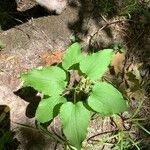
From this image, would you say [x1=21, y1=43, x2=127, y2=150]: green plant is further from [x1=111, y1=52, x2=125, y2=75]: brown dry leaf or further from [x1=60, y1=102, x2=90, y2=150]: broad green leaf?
[x1=111, y1=52, x2=125, y2=75]: brown dry leaf

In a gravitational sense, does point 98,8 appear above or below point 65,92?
above

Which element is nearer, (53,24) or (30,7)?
(53,24)

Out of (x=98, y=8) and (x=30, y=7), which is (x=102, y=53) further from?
(x=30, y=7)

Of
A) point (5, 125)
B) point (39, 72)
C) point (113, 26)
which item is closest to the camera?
point (39, 72)

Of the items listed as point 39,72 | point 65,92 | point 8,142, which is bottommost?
point 8,142

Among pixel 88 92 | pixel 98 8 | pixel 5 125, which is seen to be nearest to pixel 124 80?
pixel 88 92

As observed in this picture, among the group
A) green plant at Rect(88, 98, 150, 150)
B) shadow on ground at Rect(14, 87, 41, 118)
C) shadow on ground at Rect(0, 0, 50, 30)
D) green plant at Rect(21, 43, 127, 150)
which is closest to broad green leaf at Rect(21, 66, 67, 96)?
green plant at Rect(21, 43, 127, 150)

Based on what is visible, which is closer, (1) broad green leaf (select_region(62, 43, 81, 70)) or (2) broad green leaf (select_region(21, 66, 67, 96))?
(2) broad green leaf (select_region(21, 66, 67, 96))

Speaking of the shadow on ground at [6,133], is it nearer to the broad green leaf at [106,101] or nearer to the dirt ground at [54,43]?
the dirt ground at [54,43]

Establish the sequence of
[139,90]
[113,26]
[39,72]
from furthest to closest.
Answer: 1. [113,26]
2. [139,90]
3. [39,72]
